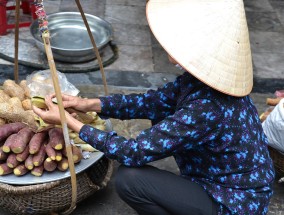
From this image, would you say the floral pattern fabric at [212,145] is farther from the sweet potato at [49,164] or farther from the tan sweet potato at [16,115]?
the tan sweet potato at [16,115]

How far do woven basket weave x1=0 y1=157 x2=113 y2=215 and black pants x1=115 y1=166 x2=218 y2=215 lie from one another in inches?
10.9

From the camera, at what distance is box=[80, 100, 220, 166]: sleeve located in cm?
186

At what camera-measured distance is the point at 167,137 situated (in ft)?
6.21

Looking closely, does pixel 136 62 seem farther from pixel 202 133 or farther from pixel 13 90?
pixel 202 133

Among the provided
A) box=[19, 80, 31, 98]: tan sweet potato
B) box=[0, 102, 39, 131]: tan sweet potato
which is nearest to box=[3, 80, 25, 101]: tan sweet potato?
box=[19, 80, 31, 98]: tan sweet potato

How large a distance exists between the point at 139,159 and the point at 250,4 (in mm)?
4154

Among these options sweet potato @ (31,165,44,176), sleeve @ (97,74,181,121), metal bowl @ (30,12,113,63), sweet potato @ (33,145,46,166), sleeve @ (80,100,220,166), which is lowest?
metal bowl @ (30,12,113,63)

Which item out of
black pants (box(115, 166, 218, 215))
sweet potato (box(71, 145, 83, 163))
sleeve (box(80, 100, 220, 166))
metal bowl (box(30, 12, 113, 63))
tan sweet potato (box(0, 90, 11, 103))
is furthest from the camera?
metal bowl (box(30, 12, 113, 63))

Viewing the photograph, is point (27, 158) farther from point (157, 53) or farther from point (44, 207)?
point (157, 53)

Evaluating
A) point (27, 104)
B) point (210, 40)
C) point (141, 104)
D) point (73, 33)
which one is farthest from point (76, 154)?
point (73, 33)

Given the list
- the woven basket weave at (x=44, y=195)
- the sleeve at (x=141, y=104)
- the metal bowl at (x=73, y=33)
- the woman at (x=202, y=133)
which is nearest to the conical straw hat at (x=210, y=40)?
the woman at (x=202, y=133)

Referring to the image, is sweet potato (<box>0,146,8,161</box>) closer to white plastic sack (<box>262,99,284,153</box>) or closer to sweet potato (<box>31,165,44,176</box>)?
sweet potato (<box>31,165,44,176</box>)

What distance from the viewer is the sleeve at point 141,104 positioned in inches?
92.2

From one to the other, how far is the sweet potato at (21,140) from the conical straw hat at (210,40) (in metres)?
0.85
